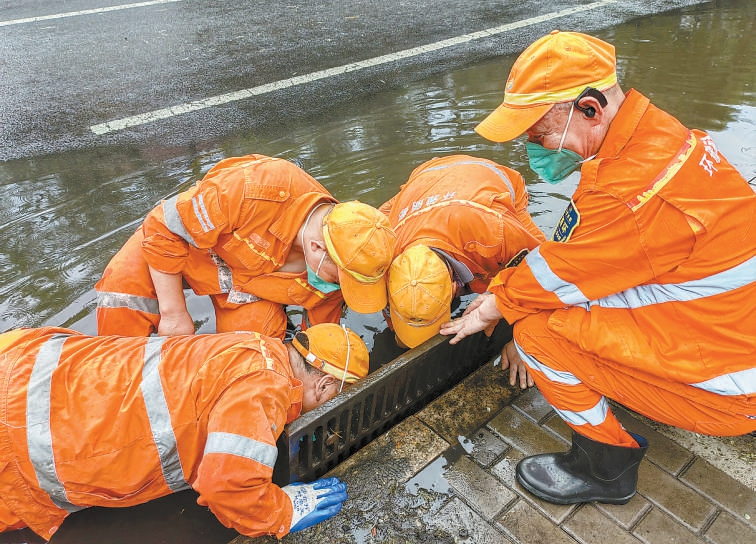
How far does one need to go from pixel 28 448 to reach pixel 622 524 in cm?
246

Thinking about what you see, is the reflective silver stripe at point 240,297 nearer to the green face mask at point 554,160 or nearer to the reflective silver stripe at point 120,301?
the reflective silver stripe at point 120,301

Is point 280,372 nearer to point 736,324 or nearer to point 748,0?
point 736,324

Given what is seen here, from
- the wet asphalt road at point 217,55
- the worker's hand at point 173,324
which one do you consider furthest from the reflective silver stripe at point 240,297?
the wet asphalt road at point 217,55

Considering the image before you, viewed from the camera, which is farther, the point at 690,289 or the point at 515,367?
the point at 515,367

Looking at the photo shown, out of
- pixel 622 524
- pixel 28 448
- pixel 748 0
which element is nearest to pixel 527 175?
pixel 622 524

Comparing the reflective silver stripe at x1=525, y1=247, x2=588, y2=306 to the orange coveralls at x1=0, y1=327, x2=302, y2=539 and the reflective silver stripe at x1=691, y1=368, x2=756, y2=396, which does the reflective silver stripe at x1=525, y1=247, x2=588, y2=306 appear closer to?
the reflective silver stripe at x1=691, y1=368, x2=756, y2=396

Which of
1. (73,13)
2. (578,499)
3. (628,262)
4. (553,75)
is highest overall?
(553,75)

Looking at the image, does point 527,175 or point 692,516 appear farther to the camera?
point 527,175

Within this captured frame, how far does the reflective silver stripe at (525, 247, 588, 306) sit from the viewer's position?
235 cm

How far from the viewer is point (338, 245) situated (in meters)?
2.79

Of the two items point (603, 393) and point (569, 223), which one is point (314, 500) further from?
point (569, 223)

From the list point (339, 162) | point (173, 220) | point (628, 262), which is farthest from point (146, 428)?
point (339, 162)

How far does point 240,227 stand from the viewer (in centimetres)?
314

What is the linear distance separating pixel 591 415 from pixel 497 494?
556 millimetres
